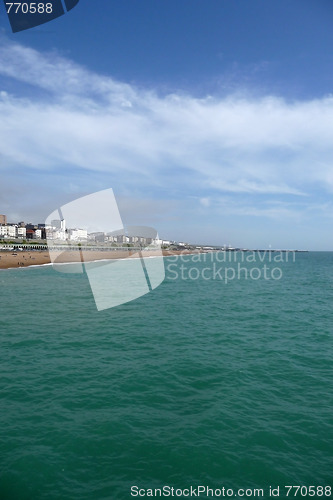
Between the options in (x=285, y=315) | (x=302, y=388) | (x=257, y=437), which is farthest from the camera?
(x=285, y=315)

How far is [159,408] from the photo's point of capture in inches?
415

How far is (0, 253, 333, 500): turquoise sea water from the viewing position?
768 centimetres

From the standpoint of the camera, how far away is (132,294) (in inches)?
1463

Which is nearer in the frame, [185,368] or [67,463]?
[67,463]

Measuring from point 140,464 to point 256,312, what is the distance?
21740 mm

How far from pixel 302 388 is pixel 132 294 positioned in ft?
87.3

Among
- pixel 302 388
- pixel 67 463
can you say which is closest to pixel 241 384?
pixel 302 388

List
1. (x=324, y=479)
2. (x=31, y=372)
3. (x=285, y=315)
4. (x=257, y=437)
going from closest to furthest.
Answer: (x=324, y=479) → (x=257, y=437) → (x=31, y=372) → (x=285, y=315)

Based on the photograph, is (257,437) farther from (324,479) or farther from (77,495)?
(77,495)

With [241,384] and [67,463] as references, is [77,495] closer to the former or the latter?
[67,463]

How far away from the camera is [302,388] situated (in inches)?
486

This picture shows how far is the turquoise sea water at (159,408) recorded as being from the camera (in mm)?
7676

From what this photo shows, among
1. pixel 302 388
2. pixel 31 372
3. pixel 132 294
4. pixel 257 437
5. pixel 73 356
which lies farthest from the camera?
pixel 132 294

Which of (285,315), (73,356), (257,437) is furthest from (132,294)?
(257,437)
